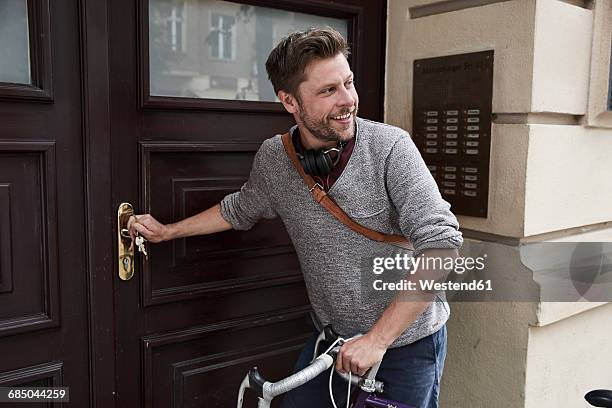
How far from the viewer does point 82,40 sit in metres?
2.03

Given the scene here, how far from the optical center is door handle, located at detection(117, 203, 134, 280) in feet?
7.16

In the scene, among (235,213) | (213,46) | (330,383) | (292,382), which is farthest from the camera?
(213,46)

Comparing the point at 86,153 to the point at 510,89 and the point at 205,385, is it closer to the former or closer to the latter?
the point at 205,385

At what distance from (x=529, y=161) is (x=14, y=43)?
6.24 ft

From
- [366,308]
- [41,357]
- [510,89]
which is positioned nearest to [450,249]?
[366,308]

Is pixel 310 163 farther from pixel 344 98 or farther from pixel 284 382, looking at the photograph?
pixel 284 382

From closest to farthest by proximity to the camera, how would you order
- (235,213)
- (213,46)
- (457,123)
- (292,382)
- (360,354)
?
1. (292,382)
2. (360,354)
3. (235,213)
4. (213,46)
5. (457,123)

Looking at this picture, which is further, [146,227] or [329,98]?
[146,227]

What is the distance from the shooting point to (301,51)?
1.97 m

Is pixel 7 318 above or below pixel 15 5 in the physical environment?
below

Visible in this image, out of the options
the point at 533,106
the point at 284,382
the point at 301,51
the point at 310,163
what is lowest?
the point at 284,382

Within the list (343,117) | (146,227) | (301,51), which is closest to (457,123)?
(343,117)

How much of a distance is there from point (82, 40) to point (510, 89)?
1.61m

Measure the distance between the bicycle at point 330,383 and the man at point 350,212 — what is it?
6 centimetres
